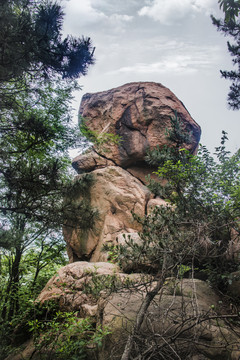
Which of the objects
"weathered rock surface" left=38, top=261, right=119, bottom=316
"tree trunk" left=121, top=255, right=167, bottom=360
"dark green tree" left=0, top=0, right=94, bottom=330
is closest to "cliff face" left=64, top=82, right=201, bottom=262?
"dark green tree" left=0, top=0, right=94, bottom=330

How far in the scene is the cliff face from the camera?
775cm

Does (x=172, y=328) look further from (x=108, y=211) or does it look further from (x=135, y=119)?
(x=135, y=119)

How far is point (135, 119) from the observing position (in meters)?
9.77

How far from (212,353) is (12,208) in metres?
3.91

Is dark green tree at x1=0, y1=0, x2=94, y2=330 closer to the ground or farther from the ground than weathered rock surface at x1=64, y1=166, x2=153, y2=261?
farther from the ground

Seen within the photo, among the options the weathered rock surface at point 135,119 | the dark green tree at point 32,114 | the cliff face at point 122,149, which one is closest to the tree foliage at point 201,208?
the dark green tree at point 32,114

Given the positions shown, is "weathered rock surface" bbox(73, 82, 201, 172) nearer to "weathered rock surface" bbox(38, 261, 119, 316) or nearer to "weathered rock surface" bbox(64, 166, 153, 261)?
"weathered rock surface" bbox(64, 166, 153, 261)

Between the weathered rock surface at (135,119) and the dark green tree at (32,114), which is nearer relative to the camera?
the dark green tree at (32,114)

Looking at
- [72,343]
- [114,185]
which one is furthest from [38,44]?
[114,185]

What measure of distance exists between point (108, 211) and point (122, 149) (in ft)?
10.1

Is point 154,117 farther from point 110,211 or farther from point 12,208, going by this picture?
point 12,208

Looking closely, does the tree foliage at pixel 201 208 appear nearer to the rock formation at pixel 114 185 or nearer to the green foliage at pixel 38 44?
the rock formation at pixel 114 185

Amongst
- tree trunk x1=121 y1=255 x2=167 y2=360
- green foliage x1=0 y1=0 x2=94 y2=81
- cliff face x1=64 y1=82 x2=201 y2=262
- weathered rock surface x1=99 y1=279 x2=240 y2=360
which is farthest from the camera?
cliff face x1=64 y1=82 x2=201 y2=262

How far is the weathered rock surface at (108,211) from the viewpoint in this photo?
7371mm
